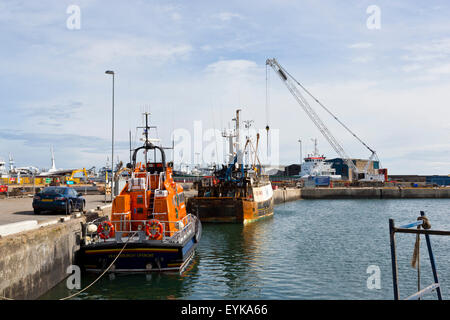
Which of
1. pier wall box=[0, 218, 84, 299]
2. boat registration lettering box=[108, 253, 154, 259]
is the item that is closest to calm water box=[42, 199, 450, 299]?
pier wall box=[0, 218, 84, 299]

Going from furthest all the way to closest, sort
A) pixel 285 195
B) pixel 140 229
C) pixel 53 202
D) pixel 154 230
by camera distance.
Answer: pixel 285 195, pixel 53 202, pixel 140 229, pixel 154 230

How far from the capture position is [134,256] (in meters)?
16.0

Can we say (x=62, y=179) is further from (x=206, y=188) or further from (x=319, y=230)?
(x=319, y=230)

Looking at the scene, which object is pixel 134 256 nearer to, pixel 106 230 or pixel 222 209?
pixel 106 230

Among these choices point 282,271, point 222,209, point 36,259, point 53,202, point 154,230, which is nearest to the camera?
point 36,259

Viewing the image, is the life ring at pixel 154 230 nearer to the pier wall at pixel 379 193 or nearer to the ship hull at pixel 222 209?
the ship hull at pixel 222 209

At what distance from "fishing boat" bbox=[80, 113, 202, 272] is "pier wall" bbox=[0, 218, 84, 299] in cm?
78

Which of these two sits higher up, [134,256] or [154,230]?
[154,230]

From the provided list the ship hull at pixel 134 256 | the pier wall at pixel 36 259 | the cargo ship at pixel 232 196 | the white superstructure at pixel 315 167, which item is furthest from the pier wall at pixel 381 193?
the pier wall at pixel 36 259

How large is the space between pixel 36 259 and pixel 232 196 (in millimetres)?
24371

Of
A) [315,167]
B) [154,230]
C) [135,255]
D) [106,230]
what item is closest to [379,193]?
[315,167]

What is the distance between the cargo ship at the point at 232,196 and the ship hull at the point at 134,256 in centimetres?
1609

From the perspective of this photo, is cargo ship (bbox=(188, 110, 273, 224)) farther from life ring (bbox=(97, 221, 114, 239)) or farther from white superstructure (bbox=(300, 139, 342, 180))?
white superstructure (bbox=(300, 139, 342, 180))

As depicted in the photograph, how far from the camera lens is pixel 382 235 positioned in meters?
29.7
